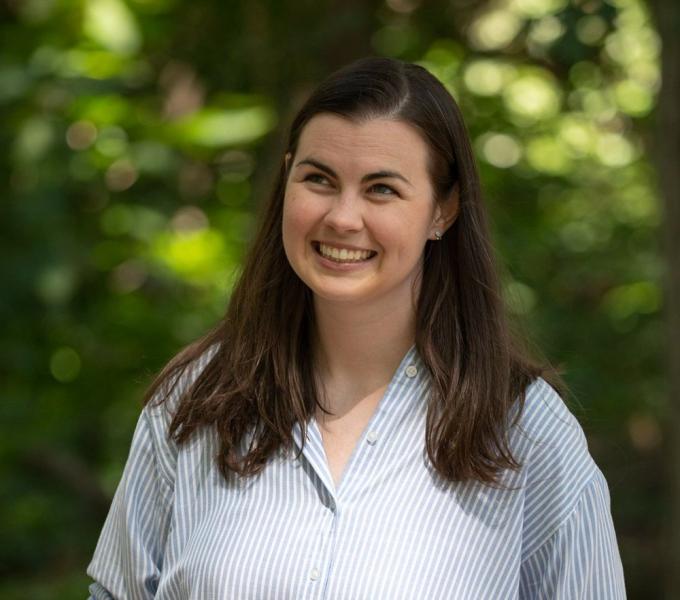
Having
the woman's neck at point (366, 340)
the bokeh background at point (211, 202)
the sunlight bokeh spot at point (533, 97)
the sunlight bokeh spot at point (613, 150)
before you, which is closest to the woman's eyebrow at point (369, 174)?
the woman's neck at point (366, 340)

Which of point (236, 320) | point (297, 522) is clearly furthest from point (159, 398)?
point (297, 522)

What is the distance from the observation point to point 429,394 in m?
2.00

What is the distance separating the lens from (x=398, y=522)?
1.87m

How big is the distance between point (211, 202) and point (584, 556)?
4074mm

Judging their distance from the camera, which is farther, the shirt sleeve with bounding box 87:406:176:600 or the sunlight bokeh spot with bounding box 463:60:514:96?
the sunlight bokeh spot with bounding box 463:60:514:96

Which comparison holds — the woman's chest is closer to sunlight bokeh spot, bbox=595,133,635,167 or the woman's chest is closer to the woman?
the woman

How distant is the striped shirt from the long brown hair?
34mm

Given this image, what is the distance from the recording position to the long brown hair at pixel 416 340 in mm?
1937

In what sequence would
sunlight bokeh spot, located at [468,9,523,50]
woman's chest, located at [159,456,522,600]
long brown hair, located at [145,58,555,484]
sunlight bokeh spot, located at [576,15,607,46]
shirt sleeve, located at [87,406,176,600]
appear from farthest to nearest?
sunlight bokeh spot, located at [468,9,523,50]
sunlight bokeh spot, located at [576,15,607,46]
shirt sleeve, located at [87,406,176,600]
long brown hair, located at [145,58,555,484]
woman's chest, located at [159,456,522,600]

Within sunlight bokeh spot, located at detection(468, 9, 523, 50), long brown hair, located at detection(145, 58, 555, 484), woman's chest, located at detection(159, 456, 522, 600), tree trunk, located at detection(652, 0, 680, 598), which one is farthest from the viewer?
sunlight bokeh spot, located at detection(468, 9, 523, 50)

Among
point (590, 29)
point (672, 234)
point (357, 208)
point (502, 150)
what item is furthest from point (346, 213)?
point (502, 150)

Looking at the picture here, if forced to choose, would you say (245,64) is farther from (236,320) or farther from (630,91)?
(236,320)

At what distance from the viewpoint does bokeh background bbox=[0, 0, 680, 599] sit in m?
4.73

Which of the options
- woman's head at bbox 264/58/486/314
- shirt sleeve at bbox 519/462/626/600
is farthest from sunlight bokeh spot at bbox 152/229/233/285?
shirt sleeve at bbox 519/462/626/600
